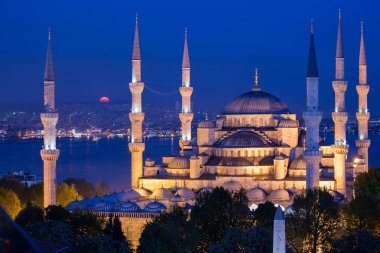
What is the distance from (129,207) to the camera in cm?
2770

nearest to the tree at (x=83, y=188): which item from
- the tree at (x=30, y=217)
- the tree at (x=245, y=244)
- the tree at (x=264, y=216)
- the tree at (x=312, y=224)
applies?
the tree at (x=30, y=217)

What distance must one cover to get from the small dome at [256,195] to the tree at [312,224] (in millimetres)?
6357

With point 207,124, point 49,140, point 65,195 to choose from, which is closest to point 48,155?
point 49,140

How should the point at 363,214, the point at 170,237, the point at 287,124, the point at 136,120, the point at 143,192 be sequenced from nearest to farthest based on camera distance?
the point at 170,237, the point at 363,214, the point at 143,192, the point at 287,124, the point at 136,120

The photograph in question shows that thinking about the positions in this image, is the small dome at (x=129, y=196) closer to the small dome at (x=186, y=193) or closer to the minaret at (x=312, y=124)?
the small dome at (x=186, y=193)

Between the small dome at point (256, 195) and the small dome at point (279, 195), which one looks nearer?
the small dome at point (279, 195)

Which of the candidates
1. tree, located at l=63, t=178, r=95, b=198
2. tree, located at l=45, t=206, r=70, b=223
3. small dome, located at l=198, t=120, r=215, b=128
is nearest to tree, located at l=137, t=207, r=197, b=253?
tree, located at l=45, t=206, r=70, b=223

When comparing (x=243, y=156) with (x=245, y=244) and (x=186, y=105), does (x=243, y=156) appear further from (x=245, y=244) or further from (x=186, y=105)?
(x=245, y=244)

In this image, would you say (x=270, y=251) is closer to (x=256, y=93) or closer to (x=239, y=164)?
(x=239, y=164)

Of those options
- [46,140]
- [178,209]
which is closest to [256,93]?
[46,140]

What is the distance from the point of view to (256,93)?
3541cm

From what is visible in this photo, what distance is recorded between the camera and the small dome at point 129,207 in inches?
1086

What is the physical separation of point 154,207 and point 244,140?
6301mm

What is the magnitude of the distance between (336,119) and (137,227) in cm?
973
